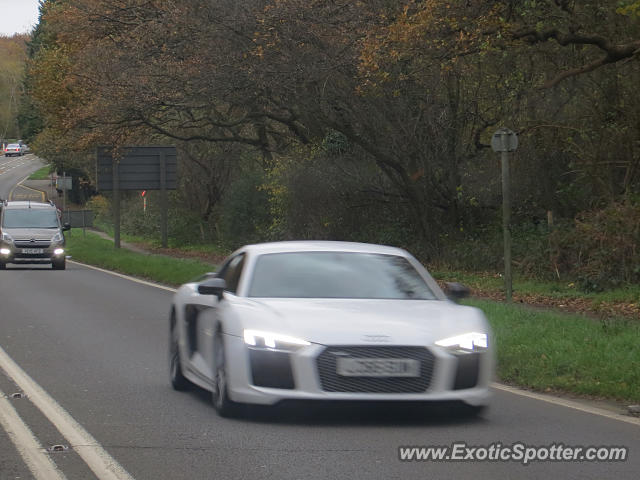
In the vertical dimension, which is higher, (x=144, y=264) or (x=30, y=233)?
(x=30, y=233)

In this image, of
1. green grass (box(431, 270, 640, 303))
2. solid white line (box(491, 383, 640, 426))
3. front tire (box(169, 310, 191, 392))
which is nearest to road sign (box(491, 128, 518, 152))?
green grass (box(431, 270, 640, 303))

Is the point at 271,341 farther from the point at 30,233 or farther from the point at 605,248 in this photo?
the point at 30,233

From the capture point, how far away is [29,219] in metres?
36.0

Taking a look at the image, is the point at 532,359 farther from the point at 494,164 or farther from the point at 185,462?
the point at 494,164

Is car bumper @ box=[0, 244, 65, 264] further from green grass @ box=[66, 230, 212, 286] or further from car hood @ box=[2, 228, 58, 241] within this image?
green grass @ box=[66, 230, 212, 286]

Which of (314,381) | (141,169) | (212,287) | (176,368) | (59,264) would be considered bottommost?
(59,264)

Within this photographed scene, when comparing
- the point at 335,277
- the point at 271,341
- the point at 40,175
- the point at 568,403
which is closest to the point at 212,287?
the point at 335,277

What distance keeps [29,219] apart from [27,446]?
29.0 m

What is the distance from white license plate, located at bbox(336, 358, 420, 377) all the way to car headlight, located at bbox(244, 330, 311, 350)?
320 millimetres

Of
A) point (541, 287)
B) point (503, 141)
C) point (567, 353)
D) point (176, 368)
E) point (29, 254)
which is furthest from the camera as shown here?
point (29, 254)

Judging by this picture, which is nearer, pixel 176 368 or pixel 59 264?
pixel 176 368

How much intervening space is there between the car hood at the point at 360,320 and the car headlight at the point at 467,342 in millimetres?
46

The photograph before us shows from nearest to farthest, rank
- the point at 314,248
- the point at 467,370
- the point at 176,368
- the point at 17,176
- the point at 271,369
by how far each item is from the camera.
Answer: the point at 271,369
the point at 467,370
the point at 314,248
the point at 176,368
the point at 17,176

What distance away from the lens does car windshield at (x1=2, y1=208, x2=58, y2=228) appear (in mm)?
35656
